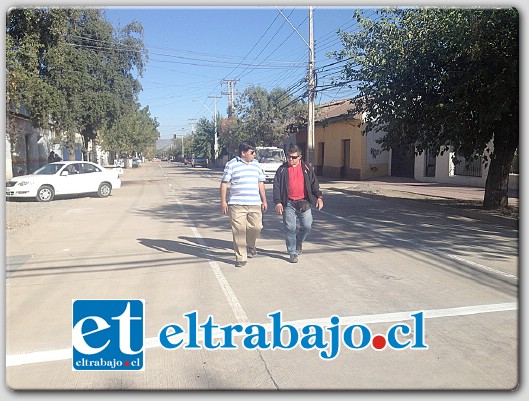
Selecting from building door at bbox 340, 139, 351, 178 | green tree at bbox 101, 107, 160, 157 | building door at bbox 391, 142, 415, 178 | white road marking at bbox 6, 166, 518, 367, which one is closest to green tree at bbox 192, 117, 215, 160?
green tree at bbox 101, 107, 160, 157

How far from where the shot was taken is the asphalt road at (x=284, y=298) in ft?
12.8

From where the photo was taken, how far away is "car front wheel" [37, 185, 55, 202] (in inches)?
680

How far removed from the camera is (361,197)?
19156 mm

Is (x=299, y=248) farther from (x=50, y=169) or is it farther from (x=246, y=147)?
(x=50, y=169)

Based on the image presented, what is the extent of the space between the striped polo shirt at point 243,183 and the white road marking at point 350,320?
252cm

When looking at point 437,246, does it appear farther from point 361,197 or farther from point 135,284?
point 361,197

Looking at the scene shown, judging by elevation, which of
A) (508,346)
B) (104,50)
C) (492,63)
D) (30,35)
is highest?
(104,50)

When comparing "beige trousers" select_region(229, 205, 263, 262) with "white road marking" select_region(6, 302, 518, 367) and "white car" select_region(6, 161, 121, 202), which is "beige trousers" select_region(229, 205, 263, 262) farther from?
"white car" select_region(6, 161, 121, 202)

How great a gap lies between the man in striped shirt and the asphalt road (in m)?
0.50

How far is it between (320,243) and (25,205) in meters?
11.3

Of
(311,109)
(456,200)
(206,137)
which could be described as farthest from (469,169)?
(206,137)

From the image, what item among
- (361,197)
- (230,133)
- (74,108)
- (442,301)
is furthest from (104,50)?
(230,133)

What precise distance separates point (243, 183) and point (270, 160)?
21674 millimetres

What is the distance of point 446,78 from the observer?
12.0 m
